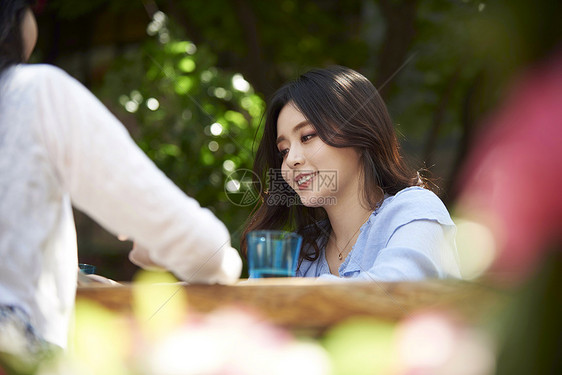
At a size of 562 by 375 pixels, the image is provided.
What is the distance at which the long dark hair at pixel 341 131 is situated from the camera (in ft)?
6.97

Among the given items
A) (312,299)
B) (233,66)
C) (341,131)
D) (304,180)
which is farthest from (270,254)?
(233,66)

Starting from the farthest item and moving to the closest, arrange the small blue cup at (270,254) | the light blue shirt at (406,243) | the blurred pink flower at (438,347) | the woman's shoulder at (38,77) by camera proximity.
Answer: the light blue shirt at (406,243) → the small blue cup at (270,254) → the woman's shoulder at (38,77) → the blurred pink flower at (438,347)

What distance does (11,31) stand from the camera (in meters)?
1.04

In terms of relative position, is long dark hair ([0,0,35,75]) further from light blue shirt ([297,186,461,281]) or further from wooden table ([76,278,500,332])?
light blue shirt ([297,186,461,281])

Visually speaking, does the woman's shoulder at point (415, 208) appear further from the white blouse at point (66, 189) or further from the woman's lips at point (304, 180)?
the white blouse at point (66, 189)

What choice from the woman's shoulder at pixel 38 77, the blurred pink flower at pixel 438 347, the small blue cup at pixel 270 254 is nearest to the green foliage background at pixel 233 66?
the small blue cup at pixel 270 254

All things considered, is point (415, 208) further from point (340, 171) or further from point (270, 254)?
point (270, 254)

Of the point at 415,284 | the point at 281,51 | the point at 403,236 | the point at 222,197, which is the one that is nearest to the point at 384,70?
the point at 281,51

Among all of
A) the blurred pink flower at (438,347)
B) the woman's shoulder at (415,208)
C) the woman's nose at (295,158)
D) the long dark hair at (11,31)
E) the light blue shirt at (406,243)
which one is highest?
the long dark hair at (11,31)

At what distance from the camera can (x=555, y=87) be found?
28 centimetres

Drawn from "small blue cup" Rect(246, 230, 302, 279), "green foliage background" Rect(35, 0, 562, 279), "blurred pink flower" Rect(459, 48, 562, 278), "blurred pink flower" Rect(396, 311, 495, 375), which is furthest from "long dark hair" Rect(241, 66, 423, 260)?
"blurred pink flower" Rect(459, 48, 562, 278)

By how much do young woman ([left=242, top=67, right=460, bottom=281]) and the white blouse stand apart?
3.25ft

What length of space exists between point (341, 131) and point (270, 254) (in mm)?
924

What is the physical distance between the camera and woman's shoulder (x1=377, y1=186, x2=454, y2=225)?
→ 1.77m
